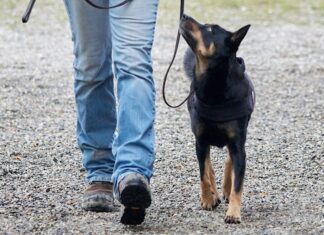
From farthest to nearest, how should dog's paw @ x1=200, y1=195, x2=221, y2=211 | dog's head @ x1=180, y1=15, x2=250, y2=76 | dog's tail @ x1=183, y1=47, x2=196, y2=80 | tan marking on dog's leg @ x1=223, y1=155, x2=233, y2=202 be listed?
1. tan marking on dog's leg @ x1=223, y1=155, x2=233, y2=202
2. dog's tail @ x1=183, y1=47, x2=196, y2=80
3. dog's paw @ x1=200, y1=195, x2=221, y2=211
4. dog's head @ x1=180, y1=15, x2=250, y2=76

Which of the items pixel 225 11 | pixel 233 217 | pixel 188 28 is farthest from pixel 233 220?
pixel 225 11

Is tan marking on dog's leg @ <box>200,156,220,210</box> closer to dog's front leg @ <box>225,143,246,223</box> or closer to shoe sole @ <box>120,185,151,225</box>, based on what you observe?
dog's front leg @ <box>225,143,246,223</box>

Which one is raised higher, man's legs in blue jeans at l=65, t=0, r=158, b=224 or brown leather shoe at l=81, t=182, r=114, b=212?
man's legs in blue jeans at l=65, t=0, r=158, b=224

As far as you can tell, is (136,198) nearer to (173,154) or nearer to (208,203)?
(208,203)

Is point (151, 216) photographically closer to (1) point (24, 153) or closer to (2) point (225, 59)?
(2) point (225, 59)

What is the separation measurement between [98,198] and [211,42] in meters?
1.07

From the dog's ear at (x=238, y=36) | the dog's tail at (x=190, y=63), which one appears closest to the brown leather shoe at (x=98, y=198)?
the dog's tail at (x=190, y=63)

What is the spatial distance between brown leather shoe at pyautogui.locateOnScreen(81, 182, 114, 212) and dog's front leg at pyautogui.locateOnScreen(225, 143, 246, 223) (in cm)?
68

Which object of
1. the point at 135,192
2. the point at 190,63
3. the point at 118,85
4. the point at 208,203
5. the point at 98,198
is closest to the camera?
the point at 135,192

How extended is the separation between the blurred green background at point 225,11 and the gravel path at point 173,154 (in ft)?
11.4

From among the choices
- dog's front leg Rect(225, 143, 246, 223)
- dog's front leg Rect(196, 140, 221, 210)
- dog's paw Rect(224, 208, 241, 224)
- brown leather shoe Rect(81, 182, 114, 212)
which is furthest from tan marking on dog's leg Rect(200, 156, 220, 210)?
brown leather shoe Rect(81, 182, 114, 212)

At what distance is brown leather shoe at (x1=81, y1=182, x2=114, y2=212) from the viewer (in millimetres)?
5362

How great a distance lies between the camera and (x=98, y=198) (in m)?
5.38

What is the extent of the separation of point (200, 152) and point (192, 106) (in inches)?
10.8
